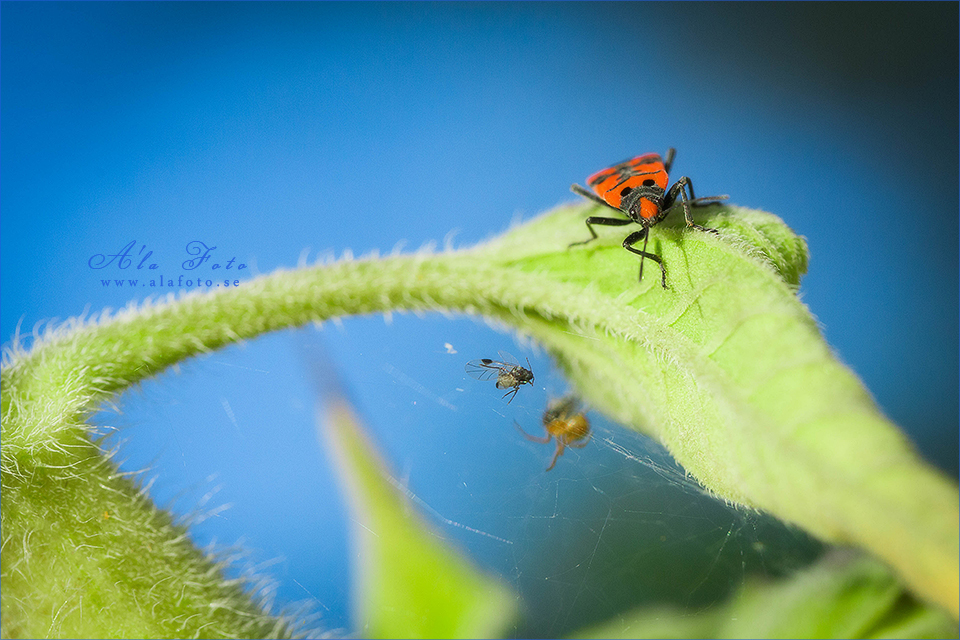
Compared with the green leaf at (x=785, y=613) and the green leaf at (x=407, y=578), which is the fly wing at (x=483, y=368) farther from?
the green leaf at (x=785, y=613)

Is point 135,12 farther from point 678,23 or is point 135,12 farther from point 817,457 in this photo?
point 817,457

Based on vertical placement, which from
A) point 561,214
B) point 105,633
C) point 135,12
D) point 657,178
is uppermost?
point 135,12

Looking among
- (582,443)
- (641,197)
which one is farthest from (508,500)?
(641,197)

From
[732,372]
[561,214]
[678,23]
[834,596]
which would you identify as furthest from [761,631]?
[678,23]
